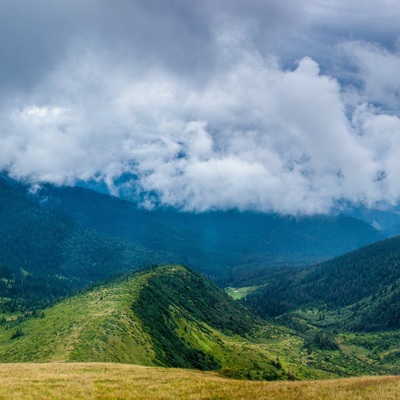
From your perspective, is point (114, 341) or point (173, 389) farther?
point (114, 341)

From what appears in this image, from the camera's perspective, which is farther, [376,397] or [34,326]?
[34,326]

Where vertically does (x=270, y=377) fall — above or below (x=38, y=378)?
below

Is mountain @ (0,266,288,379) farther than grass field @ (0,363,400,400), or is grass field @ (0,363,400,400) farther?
mountain @ (0,266,288,379)

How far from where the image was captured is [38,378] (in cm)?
5072

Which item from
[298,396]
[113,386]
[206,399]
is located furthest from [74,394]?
[298,396]

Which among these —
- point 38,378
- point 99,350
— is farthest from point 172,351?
point 38,378

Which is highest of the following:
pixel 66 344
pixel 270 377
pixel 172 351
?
pixel 66 344

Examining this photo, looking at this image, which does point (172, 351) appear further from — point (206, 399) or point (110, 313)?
point (206, 399)

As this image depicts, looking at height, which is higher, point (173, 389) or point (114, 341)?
point (173, 389)

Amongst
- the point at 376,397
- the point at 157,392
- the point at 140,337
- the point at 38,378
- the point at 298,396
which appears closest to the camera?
the point at 376,397

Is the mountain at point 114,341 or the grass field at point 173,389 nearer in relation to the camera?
the grass field at point 173,389

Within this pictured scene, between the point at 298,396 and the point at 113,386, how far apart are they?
2116 cm

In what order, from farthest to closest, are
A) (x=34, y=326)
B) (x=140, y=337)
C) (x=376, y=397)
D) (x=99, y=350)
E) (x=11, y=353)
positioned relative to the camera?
(x=34, y=326), (x=140, y=337), (x=11, y=353), (x=99, y=350), (x=376, y=397)

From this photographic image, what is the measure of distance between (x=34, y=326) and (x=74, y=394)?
161 metres
